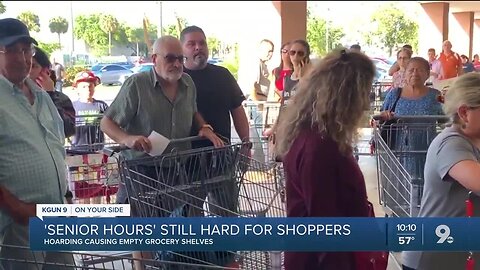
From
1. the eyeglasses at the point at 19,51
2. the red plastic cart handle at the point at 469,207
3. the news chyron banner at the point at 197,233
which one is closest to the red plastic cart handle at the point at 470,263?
the news chyron banner at the point at 197,233

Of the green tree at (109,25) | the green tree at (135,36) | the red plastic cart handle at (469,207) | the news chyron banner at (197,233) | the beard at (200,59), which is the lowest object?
the news chyron banner at (197,233)

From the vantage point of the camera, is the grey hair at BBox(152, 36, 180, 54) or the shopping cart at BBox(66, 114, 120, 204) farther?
the shopping cart at BBox(66, 114, 120, 204)

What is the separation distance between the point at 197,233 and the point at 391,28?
170 centimetres

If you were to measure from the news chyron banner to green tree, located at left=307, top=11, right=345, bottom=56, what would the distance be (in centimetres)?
94

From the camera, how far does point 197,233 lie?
2199 mm

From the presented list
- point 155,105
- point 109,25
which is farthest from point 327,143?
point 109,25

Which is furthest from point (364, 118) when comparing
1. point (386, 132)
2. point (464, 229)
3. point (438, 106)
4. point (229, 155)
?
point (438, 106)

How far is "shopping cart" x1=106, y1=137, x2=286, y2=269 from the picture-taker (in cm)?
221

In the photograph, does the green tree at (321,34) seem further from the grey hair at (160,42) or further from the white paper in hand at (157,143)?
the white paper in hand at (157,143)

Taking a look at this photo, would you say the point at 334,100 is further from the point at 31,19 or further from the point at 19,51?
the point at 31,19

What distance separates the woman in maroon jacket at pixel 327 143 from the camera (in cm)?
176

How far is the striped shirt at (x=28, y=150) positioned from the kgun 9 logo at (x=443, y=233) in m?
1.31

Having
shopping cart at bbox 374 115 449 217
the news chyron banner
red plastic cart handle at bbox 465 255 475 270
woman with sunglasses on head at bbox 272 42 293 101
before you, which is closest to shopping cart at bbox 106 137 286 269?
the news chyron banner

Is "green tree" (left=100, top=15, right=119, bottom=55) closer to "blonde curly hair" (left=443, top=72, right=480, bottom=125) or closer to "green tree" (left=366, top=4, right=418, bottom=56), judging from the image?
"green tree" (left=366, top=4, right=418, bottom=56)
